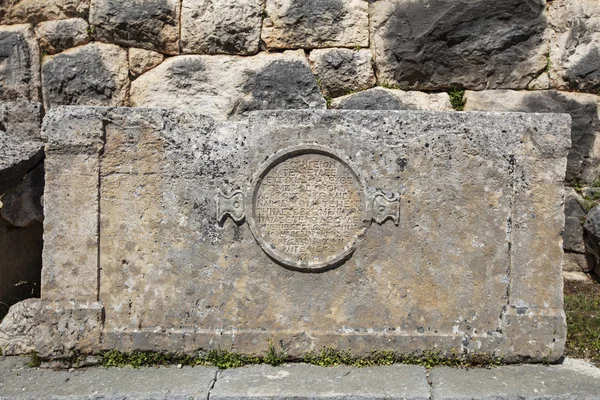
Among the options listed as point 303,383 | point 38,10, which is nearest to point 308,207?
point 303,383

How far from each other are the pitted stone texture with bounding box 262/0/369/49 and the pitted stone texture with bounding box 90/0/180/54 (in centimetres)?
73

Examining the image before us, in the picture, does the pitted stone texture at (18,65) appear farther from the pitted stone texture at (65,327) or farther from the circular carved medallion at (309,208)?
the circular carved medallion at (309,208)

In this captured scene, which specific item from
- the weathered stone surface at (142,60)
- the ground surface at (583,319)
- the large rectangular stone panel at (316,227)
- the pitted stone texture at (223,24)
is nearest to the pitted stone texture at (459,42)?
the pitted stone texture at (223,24)

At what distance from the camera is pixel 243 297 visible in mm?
3150

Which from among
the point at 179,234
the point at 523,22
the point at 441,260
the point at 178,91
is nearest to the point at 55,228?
the point at 179,234

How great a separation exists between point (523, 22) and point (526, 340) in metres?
2.44

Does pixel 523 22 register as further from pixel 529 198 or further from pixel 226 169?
pixel 226 169

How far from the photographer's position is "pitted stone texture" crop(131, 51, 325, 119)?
13.8 ft

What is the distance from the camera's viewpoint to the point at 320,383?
287cm

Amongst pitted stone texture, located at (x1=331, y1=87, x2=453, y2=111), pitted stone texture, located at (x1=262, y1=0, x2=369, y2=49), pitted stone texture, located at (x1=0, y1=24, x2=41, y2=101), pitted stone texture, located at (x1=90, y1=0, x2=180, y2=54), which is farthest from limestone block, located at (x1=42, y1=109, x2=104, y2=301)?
pitted stone texture, located at (x1=331, y1=87, x2=453, y2=111)

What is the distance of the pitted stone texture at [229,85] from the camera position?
165 inches

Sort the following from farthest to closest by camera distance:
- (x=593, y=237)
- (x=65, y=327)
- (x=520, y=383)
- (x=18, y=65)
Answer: (x=18, y=65)
(x=593, y=237)
(x=65, y=327)
(x=520, y=383)

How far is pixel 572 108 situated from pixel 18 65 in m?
4.30

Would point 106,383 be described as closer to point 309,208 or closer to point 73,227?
point 73,227
